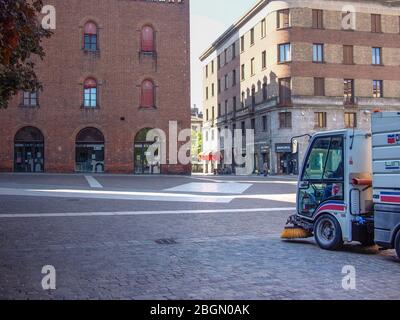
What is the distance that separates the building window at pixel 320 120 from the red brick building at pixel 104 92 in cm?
1653

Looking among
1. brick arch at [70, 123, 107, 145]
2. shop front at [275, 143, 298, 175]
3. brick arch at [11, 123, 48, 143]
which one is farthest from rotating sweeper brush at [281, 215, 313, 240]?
shop front at [275, 143, 298, 175]

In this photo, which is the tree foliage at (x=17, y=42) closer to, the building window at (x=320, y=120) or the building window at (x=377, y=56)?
the building window at (x=320, y=120)

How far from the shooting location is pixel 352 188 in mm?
8375

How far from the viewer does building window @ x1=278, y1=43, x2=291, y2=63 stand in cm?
4656

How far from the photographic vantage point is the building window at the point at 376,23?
48.4 meters

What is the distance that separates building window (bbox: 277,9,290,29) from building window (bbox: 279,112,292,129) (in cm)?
860

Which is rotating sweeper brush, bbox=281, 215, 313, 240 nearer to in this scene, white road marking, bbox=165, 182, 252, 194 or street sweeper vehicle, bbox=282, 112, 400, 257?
street sweeper vehicle, bbox=282, 112, 400, 257

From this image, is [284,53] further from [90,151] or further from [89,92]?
[90,151]

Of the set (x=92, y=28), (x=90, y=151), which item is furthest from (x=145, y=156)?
(x=92, y=28)

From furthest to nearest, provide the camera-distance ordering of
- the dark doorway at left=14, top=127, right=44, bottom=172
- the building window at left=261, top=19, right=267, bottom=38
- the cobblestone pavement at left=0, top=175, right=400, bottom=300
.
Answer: the building window at left=261, top=19, right=267, bottom=38
the dark doorway at left=14, top=127, right=44, bottom=172
the cobblestone pavement at left=0, top=175, right=400, bottom=300

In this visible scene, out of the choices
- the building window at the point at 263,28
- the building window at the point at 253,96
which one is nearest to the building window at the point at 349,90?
the building window at the point at 263,28

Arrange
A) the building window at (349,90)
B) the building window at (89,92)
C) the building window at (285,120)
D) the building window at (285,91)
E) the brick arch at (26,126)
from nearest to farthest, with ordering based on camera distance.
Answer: the brick arch at (26,126)
the building window at (89,92)
the building window at (285,91)
the building window at (285,120)
the building window at (349,90)

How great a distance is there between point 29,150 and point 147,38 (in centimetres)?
1183
